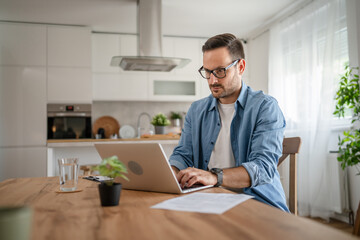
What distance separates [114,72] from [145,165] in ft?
14.0

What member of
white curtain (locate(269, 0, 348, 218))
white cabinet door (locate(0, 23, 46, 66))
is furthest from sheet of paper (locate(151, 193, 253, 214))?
white cabinet door (locate(0, 23, 46, 66))

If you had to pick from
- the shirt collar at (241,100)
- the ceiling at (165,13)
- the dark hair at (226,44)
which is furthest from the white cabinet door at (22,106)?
the dark hair at (226,44)

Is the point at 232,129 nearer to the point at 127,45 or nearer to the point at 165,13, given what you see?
the point at 165,13

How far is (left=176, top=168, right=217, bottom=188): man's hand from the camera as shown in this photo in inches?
49.0

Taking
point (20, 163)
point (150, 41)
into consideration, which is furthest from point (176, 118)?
point (20, 163)

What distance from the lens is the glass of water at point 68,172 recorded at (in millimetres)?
1189

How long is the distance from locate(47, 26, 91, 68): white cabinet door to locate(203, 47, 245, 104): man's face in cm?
356

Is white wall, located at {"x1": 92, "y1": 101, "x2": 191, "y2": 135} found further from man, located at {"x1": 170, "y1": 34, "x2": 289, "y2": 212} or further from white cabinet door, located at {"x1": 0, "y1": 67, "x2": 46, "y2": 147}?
man, located at {"x1": 170, "y1": 34, "x2": 289, "y2": 212}

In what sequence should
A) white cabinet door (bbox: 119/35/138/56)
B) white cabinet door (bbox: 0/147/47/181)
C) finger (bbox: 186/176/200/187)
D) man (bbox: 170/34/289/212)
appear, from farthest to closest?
white cabinet door (bbox: 119/35/138/56) → white cabinet door (bbox: 0/147/47/181) → man (bbox: 170/34/289/212) → finger (bbox: 186/176/200/187)

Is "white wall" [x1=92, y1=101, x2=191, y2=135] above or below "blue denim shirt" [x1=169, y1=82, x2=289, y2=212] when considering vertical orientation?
above

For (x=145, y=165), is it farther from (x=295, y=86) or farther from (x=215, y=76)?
(x=295, y=86)

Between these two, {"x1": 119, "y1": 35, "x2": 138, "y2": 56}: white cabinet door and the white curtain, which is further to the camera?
{"x1": 119, "y1": 35, "x2": 138, "y2": 56}: white cabinet door

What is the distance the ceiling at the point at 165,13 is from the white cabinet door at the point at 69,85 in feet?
2.34

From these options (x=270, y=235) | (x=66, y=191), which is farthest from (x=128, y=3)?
(x=270, y=235)
